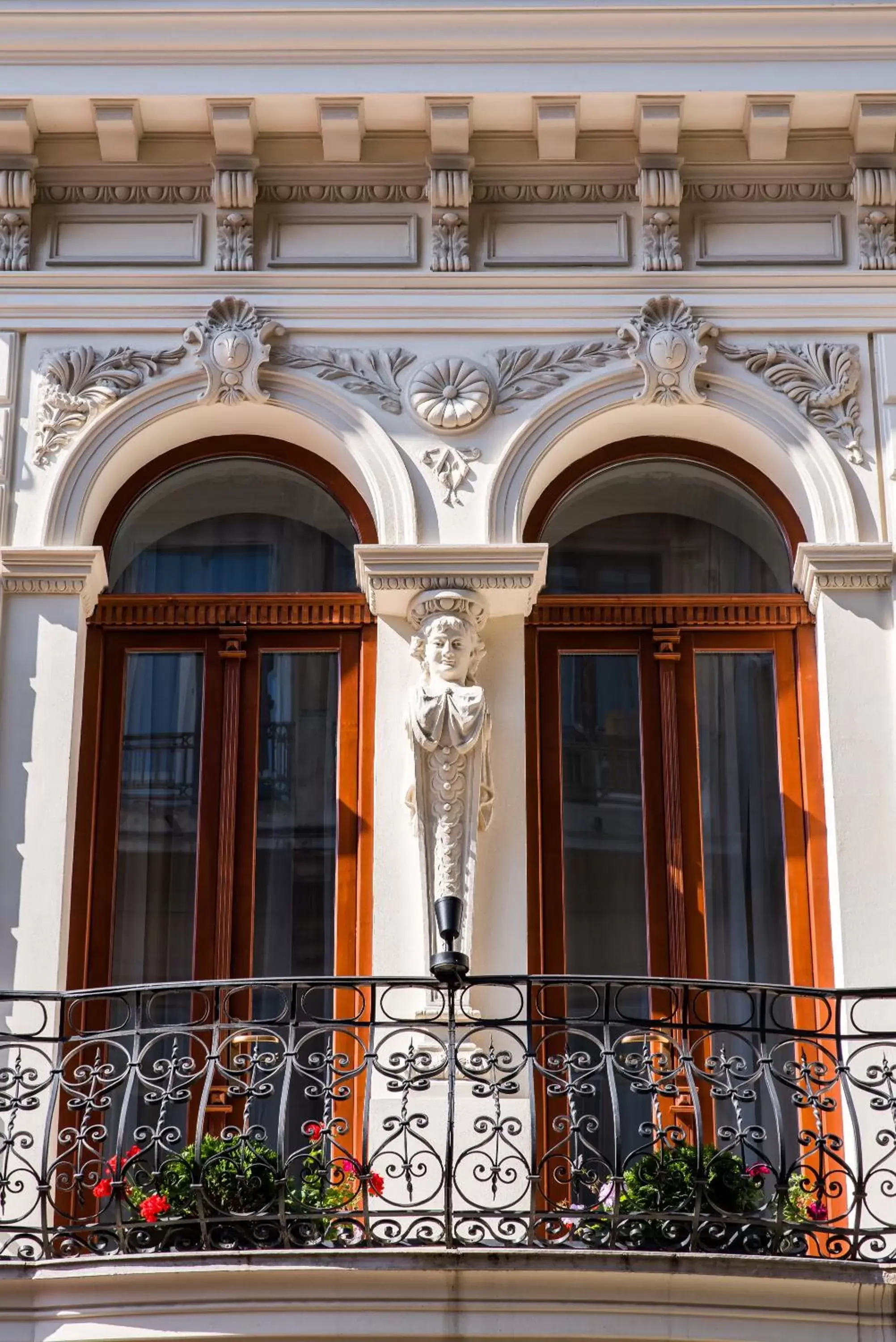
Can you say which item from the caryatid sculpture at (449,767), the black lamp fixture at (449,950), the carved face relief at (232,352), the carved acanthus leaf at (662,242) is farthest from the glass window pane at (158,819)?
the carved acanthus leaf at (662,242)

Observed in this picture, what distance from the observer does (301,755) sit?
12.1 meters

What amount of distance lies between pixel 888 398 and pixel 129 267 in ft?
13.3

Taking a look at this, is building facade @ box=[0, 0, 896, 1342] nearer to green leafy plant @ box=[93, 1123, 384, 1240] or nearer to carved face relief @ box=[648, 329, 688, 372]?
carved face relief @ box=[648, 329, 688, 372]

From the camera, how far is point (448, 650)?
1163 centimetres

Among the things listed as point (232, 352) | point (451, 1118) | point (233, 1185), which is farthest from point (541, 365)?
point (233, 1185)

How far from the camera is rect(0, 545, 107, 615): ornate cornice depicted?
11.9 meters

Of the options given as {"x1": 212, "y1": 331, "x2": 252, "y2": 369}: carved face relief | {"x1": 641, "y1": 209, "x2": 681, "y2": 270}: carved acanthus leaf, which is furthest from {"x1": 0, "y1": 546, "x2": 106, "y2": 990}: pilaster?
{"x1": 641, "y1": 209, "x2": 681, "y2": 270}: carved acanthus leaf

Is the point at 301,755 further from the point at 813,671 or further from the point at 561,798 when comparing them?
the point at 813,671

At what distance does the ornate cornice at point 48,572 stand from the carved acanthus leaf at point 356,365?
1501mm

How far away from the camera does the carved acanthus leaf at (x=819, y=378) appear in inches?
483

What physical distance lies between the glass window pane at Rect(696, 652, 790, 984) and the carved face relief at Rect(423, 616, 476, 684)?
1320 mm

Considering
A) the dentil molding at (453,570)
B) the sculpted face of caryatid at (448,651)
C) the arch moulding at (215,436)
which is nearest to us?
the sculpted face of caryatid at (448,651)

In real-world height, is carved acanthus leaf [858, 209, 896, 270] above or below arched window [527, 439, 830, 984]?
above

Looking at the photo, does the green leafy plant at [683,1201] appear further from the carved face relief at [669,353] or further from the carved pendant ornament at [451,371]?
the carved face relief at [669,353]
